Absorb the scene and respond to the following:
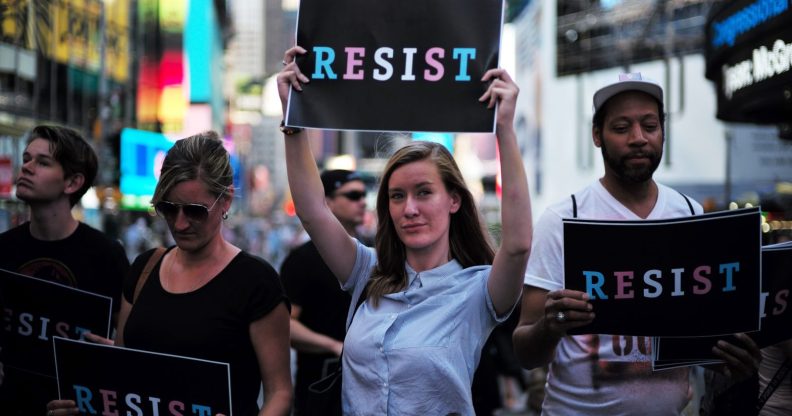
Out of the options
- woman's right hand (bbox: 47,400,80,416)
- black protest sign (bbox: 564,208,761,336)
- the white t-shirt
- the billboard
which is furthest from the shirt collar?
the billboard

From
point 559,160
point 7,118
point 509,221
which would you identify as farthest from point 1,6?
point 559,160

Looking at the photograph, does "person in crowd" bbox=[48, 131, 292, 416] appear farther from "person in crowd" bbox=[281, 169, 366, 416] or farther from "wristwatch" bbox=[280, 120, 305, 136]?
"person in crowd" bbox=[281, 169, 366, 416]

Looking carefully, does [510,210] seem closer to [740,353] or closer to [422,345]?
[422,345]

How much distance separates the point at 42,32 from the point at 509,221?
16.4m

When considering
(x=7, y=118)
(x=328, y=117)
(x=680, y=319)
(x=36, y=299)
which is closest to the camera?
(x=680, y=319)

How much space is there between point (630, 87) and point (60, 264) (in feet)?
9.07

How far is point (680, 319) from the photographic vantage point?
338 cm

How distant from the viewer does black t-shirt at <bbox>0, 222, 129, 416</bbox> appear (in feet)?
14.7

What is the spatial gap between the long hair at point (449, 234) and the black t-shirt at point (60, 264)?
152 centimetres

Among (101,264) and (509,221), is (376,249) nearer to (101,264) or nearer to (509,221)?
(509,221)

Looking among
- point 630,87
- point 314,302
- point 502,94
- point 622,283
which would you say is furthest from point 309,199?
point 314,302

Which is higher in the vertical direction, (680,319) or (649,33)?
(649,33)

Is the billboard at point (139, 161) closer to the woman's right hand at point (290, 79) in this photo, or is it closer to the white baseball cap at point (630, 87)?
the woman's right hand at point (290, 79)

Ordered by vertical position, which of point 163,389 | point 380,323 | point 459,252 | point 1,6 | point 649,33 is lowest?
point 163,389
